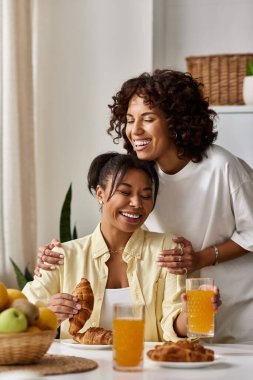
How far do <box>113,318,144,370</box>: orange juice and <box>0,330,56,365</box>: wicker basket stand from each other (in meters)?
0.17

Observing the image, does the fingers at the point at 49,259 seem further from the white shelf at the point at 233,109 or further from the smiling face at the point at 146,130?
the white shelf at the point at 233,109

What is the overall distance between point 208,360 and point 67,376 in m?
0.34

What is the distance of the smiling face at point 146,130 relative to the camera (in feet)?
9.61

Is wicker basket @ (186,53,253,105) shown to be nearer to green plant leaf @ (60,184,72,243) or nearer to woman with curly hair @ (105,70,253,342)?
green plant leaf @ (60,184,72,243)

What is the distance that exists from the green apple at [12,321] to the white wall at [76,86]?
2394 mm

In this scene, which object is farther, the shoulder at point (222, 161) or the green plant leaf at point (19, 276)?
the green plant leaf at point (19, 276)

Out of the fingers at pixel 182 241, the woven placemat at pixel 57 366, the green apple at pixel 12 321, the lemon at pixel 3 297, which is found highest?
the fingers at pixel 182 241

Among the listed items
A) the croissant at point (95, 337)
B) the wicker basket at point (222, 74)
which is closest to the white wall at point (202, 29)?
the wicker basket at point (222, 74)

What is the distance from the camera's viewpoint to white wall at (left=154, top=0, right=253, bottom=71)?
433 cm

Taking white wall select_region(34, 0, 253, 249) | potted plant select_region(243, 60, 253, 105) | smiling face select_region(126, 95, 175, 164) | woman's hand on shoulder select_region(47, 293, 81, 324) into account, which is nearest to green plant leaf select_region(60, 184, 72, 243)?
white wall select_region(34, 0, 253, 249)

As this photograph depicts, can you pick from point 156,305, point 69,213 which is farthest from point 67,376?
point 69,213

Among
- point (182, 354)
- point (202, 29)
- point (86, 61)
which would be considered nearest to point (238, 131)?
point (202, 29)

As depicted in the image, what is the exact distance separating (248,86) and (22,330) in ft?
7.52

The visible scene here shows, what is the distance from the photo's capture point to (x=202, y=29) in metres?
4.37
